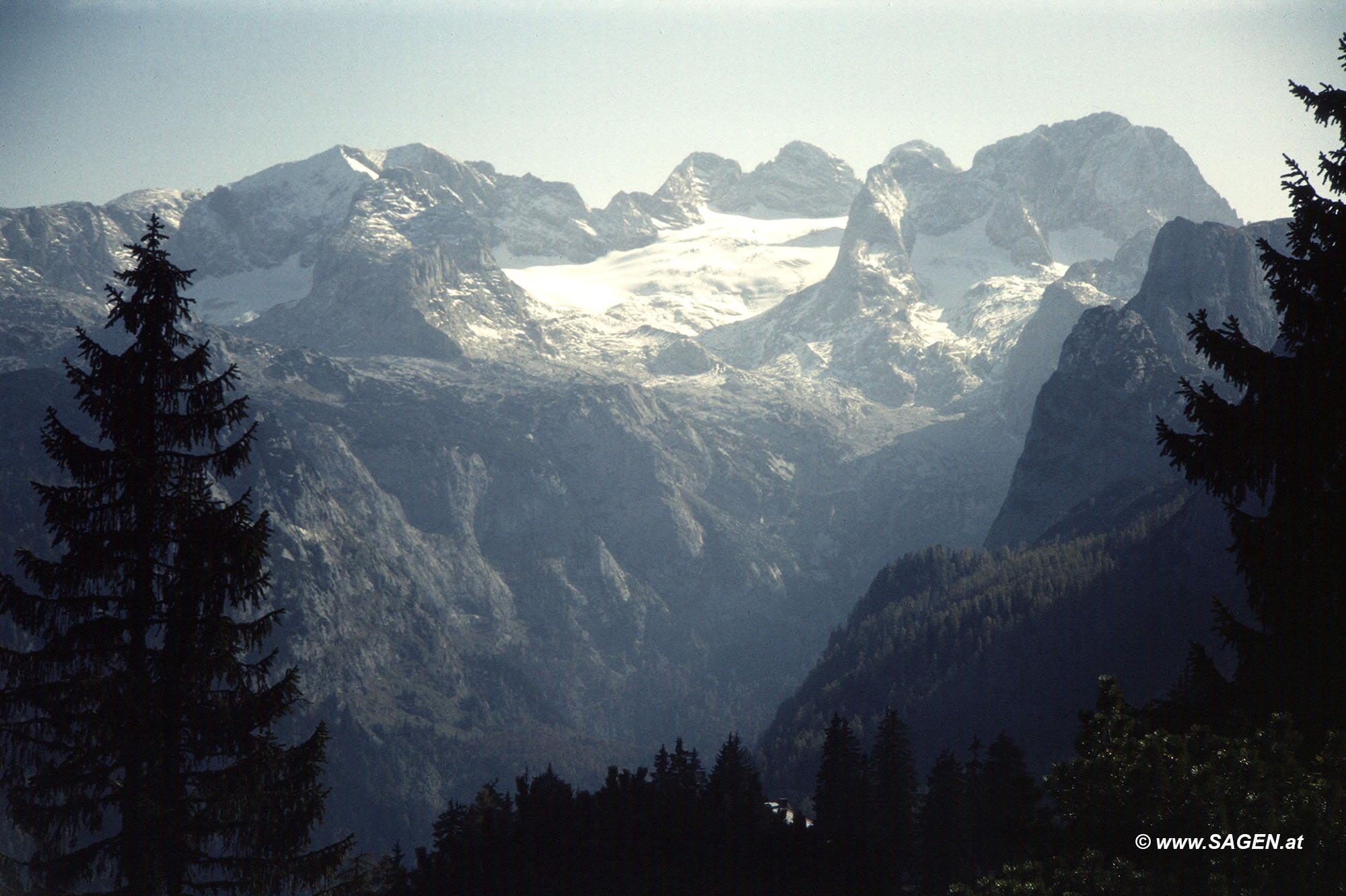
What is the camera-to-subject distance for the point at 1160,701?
66.1 ft

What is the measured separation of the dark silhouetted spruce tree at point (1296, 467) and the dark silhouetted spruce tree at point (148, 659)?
1743 centimetres

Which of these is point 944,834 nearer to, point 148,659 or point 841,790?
point 841,790

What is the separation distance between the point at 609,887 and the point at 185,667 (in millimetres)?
59717

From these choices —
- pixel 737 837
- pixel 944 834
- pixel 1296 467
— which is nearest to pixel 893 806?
pixel 944 834

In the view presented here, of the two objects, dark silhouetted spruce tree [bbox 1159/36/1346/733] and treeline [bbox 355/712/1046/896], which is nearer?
dark silhouetted spruce tree [bbox 1159/36/1346/733]

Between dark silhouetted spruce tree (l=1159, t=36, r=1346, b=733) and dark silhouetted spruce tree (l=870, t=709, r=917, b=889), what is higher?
dark silhouetted spruce tree (l=1159, t=36, r=1346, b=733)

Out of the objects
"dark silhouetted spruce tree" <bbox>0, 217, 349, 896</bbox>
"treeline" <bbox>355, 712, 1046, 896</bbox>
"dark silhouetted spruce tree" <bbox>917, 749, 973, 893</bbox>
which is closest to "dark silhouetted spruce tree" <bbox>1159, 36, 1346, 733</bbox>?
"dark silhouetted spruce tree" <bbox>0, 217, 349, 896</bbox>

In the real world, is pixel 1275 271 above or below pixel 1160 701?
above

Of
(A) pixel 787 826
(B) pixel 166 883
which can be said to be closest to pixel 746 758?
(A) pixel 787 826

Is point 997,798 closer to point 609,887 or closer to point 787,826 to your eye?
point 787,826

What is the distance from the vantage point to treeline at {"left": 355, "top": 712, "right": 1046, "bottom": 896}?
240ft

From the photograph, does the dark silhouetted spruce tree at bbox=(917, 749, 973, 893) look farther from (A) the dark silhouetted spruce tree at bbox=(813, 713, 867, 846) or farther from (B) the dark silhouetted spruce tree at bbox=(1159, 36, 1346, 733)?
(B) the dark silhouetted spruce tree at bbox=(1159, 36, 1346, 733)

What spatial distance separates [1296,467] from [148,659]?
2113cm

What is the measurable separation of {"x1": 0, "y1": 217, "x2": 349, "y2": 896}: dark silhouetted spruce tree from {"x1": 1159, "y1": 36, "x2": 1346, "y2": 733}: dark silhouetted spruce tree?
17434 mm
